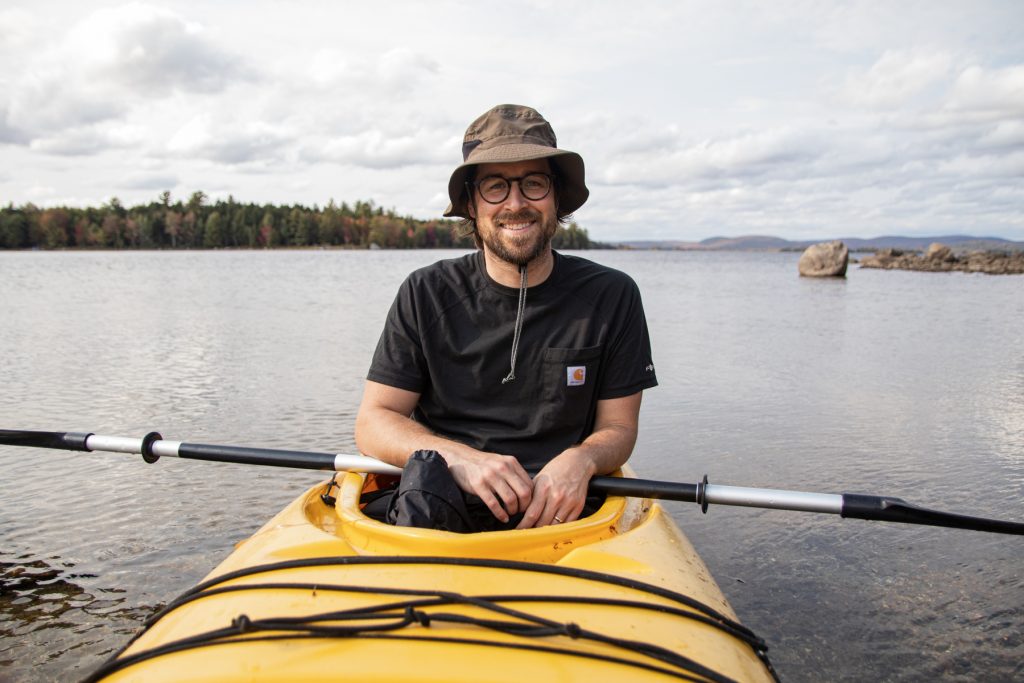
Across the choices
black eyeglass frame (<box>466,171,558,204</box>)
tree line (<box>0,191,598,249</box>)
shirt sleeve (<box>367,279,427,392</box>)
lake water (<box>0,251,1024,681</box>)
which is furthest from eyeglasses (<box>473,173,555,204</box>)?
tree line (<box>0,191,598,249</box>)

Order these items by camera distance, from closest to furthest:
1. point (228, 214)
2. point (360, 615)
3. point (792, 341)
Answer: point (360, 615)
point (792, 341)
point (228, 214)

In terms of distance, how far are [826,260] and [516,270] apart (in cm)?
4143

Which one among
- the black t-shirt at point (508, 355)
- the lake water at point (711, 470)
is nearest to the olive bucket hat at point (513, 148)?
the black t-shirt at point (508, 355)

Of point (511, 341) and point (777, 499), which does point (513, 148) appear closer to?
point (511, 341)

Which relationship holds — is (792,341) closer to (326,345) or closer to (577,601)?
(326,345)

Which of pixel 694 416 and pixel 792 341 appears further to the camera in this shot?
pixel 792 341

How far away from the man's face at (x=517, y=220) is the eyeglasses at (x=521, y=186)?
0.5 inches

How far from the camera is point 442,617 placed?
1.84m

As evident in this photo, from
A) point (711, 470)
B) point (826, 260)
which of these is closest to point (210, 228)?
point (826, 260)

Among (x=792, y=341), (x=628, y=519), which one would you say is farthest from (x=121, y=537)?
(x=792, y=341)

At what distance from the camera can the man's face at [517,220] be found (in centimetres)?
319

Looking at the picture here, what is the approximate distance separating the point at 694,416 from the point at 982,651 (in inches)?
176

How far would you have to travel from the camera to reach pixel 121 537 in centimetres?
466

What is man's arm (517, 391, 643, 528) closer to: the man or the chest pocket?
the man
